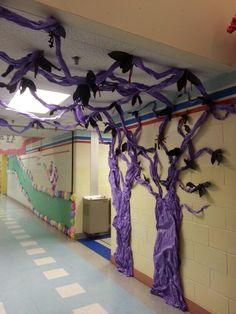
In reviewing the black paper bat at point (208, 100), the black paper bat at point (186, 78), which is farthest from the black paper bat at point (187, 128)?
the black paper bat at point (186, 78)

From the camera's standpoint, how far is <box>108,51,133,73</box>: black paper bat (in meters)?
1.82

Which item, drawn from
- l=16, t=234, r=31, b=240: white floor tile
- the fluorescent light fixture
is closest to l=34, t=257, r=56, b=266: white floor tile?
l=16, t=234, r=31, b=240: white floor tile

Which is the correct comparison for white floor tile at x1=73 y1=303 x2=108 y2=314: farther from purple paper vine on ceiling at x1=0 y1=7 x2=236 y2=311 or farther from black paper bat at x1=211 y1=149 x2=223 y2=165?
black paper bat at x1=211 y1=149 x2=223 y2=165

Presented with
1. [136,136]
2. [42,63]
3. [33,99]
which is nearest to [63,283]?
[136,136]

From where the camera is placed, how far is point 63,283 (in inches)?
126

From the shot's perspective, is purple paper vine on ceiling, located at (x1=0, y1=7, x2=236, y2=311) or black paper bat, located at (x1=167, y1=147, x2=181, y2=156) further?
black paper bat, located at (x1=167, y1=147, x2=181, y2=156)

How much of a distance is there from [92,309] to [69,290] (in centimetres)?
51

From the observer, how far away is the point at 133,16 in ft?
5.25

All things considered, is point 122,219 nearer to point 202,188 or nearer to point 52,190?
point 202,188

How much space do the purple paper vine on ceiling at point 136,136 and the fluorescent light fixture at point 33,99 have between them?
0.22 metres

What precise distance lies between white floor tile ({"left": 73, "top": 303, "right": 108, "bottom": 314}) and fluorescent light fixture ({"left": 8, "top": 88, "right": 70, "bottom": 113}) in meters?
2.33

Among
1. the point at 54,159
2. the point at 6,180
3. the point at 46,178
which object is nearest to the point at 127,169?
the point at 54,159

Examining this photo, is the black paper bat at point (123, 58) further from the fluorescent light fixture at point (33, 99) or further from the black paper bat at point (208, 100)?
the fluorescent light fixture at point (33, 99)

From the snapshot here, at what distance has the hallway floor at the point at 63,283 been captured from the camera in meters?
2.65
